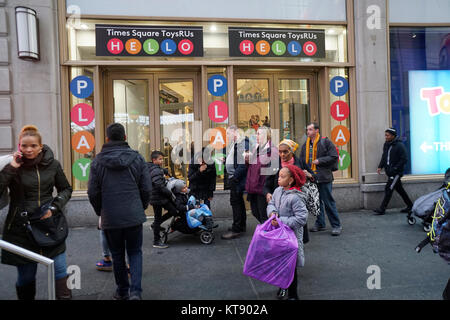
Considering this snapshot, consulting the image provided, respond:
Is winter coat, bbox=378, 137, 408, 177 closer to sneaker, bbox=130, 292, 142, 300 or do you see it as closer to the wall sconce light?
sneaker, bbox=130, 292, 142, 300

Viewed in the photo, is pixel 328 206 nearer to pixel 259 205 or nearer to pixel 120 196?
pixel 259 205

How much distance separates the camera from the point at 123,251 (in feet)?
11.6

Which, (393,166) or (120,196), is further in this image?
(393,166)

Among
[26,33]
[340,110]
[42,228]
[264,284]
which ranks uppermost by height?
[26,33]

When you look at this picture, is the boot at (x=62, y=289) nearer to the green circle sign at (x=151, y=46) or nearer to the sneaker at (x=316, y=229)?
the sneaker at (x=316, y=229)

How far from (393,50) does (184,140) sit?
5.34 metres

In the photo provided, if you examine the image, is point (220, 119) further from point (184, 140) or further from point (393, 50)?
point (393, 50)

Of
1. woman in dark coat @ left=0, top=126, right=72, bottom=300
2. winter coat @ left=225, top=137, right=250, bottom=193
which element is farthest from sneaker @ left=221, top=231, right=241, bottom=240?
woman in dark coat @ left=0, top=126, right=72, bottom=300

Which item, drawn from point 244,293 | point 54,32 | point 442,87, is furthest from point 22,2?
point 442,87

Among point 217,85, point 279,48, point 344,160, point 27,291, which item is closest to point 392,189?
point 344,160

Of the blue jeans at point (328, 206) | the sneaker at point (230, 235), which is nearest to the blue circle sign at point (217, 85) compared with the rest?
the blue jeans at point (328, 206)

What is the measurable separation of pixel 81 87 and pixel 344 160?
19.6ft

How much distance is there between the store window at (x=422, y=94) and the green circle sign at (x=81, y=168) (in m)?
6.98

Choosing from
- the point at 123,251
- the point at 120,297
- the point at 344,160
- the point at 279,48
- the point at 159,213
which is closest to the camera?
the point at 123,251
